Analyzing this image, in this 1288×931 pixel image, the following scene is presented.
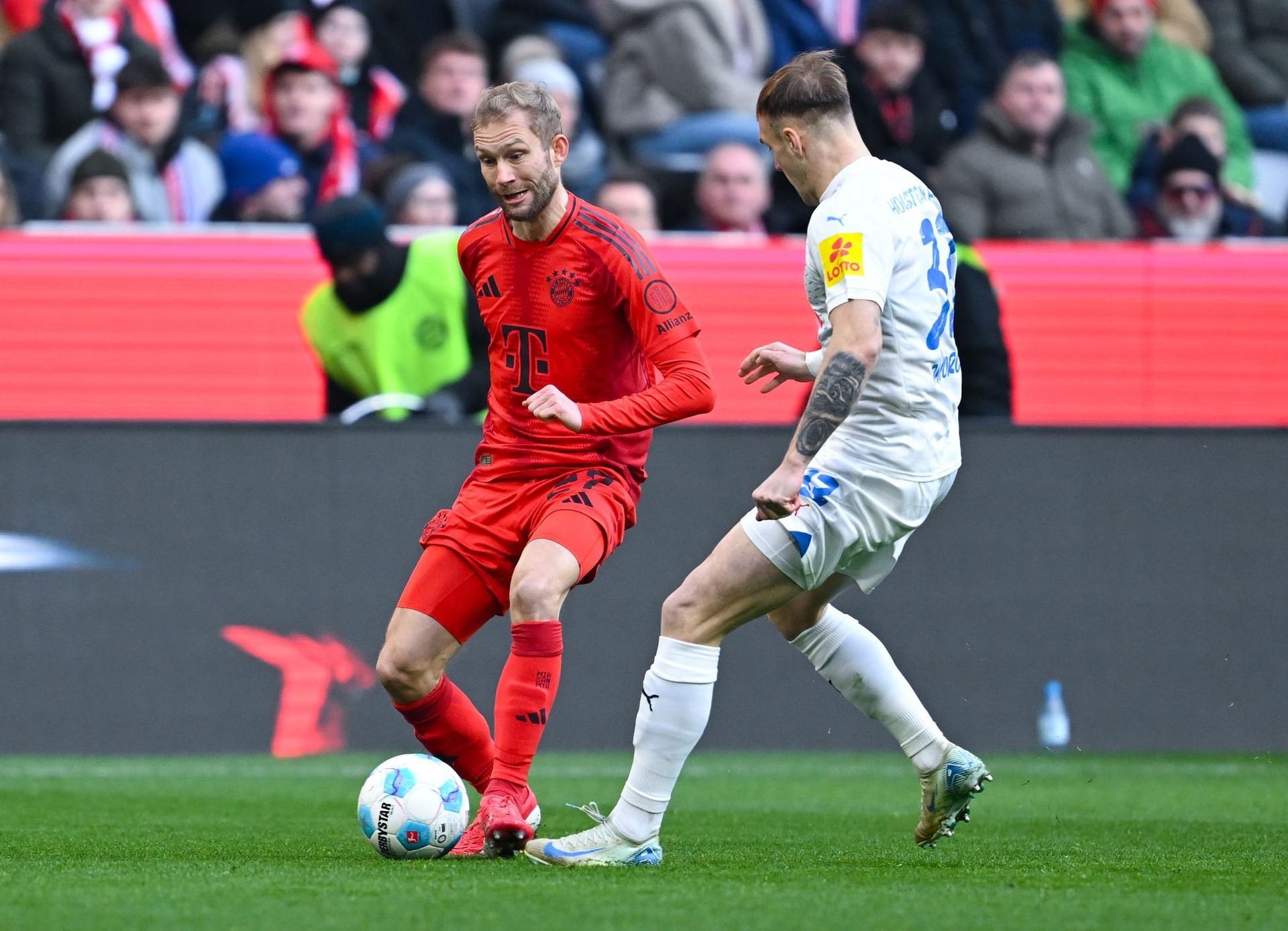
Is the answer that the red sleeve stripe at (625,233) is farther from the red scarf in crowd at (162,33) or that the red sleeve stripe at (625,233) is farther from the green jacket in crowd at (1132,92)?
the green jacket in crowd at (1132,92)

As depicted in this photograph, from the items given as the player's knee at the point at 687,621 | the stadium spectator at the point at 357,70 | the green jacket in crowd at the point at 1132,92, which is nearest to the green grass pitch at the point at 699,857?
the player's knee at the point at 687,621

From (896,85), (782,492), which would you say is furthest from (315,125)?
(782,492)

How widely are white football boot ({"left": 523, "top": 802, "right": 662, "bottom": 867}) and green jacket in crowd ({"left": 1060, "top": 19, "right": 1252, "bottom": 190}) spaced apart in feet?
25.4

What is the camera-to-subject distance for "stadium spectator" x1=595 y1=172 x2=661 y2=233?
10.0m

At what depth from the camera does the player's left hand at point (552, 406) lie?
15.4 feet

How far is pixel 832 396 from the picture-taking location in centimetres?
447

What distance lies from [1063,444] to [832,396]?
468 centimetres

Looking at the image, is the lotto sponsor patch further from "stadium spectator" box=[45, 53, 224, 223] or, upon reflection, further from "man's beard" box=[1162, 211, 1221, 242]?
"man's beard" box=[1162, 211, 1221, 242]

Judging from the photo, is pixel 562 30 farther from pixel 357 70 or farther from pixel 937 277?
pixel 937 277

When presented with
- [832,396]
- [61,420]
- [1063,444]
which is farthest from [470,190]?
[832,396]

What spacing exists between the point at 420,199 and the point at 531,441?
16.8 feet

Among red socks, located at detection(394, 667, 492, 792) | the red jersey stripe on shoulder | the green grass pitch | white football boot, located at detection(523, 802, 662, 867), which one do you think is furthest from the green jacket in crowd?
white football boot, located at detection(523, 802, 662, 867)

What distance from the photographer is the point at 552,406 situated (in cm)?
468

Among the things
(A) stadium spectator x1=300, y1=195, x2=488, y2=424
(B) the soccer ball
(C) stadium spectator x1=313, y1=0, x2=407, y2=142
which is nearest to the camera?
(B) the soccer ball
